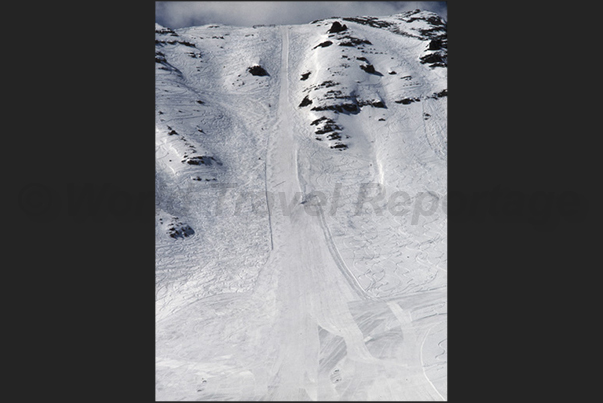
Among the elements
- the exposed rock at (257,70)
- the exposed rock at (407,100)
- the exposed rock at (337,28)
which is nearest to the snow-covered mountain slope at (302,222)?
the exposed rock at (407,100)

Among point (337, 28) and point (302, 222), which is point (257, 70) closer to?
point (337, 28)

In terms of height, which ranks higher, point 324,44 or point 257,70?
point 324,44

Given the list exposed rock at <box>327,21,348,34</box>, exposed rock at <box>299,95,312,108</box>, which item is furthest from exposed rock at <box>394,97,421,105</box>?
exposed rock at <box>327,21,348,34</box>

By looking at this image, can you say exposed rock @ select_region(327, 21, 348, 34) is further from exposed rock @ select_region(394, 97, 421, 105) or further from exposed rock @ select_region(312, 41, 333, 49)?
exposed rock @ select_region(394, 97, 421, 105)

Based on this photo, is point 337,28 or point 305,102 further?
point 337,28

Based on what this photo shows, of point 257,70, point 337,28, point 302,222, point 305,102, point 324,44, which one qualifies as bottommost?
point 302,222

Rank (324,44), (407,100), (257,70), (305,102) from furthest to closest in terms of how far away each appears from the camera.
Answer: (324,44) → (257,70) → (305,102) → (407,100)

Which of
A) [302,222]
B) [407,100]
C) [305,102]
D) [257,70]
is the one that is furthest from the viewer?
[257,70]

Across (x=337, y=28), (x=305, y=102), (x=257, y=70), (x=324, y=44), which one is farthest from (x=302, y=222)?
(x=337, y=28)
